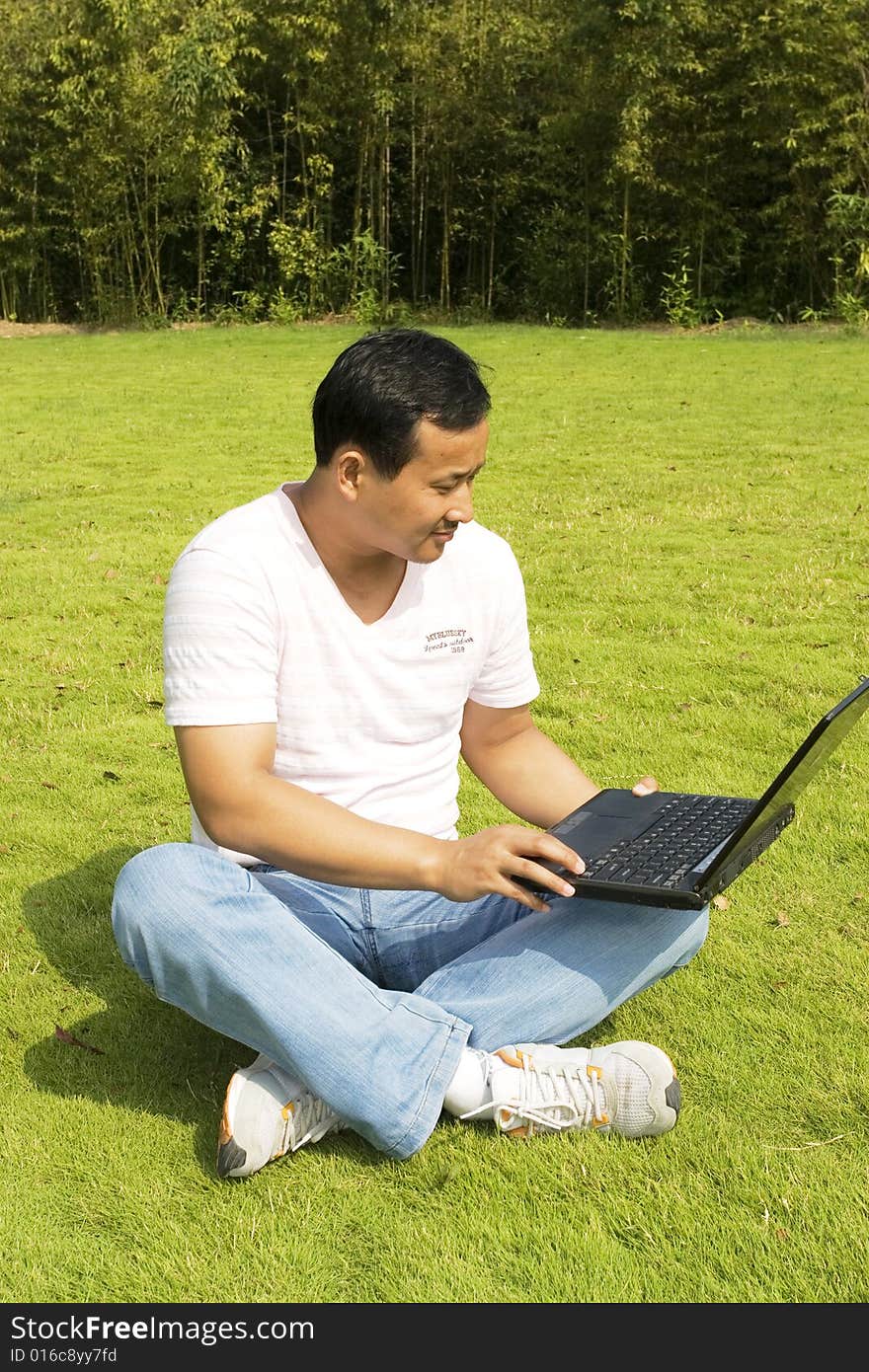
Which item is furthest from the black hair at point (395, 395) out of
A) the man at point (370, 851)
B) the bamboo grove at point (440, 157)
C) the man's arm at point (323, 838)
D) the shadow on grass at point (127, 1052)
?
the bamboo grove at point (440, 157)

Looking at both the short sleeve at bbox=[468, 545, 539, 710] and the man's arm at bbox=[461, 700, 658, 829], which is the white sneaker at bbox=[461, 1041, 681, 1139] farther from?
the short sleeve at bbox=[468, 545, 539, 710]

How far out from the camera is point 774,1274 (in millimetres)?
2314

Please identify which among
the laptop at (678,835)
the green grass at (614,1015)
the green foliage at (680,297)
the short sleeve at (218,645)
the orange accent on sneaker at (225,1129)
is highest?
the short sleeve at (218,645)

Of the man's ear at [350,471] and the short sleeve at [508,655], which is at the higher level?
the man's ear at [350,471]

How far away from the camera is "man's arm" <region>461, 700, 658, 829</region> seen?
3094 millimetres

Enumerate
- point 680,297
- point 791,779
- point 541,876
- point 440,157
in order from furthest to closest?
point 440,157 → point 680,297 → point 791,779 → point 541,876

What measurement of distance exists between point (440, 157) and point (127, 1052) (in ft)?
74.0

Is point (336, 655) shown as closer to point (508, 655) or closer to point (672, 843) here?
point (508, 655)

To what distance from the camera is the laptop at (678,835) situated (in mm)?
2389

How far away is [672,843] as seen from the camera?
2666 millimetres

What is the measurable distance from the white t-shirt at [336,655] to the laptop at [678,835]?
1.09ft


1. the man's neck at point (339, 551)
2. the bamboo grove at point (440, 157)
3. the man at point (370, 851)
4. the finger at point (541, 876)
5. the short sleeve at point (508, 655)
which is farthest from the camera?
the bamboo grove at point (440, 157)

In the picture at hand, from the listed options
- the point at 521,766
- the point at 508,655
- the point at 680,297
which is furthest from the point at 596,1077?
the point at 680,297

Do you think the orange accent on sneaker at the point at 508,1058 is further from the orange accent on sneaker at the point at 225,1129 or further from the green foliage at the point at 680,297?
the green foliage at the point at 680,297
